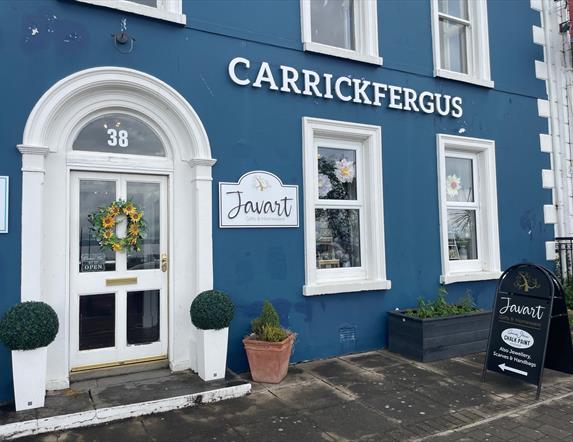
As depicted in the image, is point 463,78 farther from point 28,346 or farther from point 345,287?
point 28,346

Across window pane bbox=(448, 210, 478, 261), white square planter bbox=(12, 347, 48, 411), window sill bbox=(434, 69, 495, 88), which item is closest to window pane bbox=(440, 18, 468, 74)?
window sill bbox=(434, 69, 495, 88)

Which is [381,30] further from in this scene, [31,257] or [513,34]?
[31,257]

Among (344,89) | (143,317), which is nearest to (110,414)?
(143,317)

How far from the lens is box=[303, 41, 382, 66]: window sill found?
19.0 feet

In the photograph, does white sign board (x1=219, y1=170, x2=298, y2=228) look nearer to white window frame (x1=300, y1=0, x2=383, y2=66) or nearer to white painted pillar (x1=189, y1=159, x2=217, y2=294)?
white painted pillar (x1=189, y1=159, x2=217, y2=294)

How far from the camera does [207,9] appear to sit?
17.2 ft

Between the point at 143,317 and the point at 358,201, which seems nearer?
the point at 143,317

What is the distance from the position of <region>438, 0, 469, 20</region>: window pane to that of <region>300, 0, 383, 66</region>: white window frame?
1.61 meters

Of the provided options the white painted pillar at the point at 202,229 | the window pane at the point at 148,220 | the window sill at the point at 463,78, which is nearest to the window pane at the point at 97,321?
the window pane at the point at 148,220

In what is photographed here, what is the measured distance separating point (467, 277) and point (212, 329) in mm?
4071

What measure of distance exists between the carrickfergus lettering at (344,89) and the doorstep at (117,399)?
3.36 metres

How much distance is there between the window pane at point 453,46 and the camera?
7.24 meters

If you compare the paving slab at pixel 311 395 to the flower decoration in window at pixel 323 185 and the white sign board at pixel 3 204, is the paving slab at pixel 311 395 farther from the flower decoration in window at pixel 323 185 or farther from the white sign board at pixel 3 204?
the white sign board at pixel 3 204

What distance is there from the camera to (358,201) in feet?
20.6
